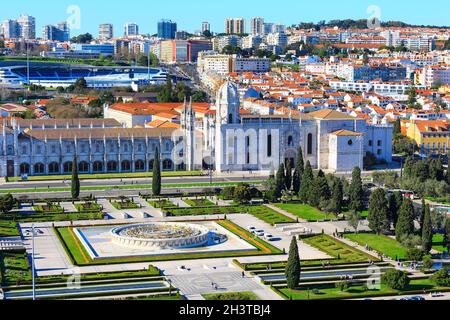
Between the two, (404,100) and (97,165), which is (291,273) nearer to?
(97,165)

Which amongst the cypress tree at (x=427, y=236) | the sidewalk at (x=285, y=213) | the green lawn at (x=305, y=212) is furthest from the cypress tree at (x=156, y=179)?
the cypress tree at (x=427, y=236)

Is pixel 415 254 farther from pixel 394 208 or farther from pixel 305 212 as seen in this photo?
pixel 305 212

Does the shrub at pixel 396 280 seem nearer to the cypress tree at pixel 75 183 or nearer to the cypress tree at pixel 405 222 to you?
the cypress tree at pixel 405 222

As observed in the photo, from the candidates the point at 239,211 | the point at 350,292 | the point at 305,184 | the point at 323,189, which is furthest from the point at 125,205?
the point at 350,292

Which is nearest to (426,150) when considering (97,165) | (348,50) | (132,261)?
(97,165)

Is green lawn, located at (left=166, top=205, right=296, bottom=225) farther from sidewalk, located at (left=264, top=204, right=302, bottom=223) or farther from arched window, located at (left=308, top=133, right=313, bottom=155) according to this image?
arched window, located at (left=308, top=133, right=313, bottom=155)

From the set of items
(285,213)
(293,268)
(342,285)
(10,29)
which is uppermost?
(10,29)

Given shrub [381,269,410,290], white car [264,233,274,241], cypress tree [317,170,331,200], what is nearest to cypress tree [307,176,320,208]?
cypress tree [317,170,331,200]
